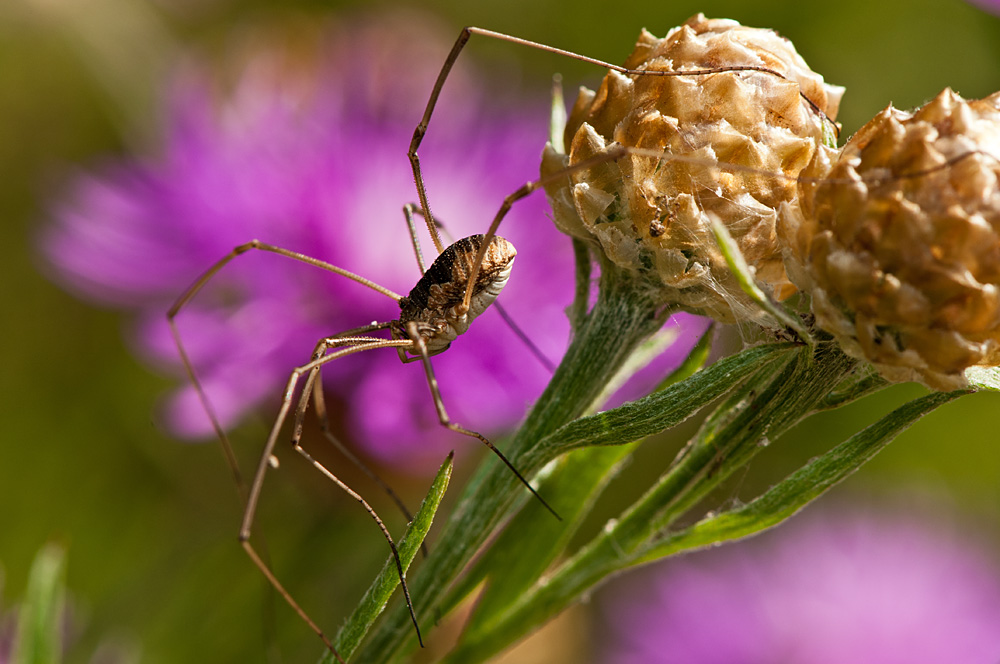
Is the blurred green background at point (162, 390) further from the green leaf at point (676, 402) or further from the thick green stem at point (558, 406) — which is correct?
the green leaf at point (676, 402)

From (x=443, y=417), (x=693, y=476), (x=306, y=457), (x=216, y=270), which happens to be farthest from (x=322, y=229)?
(x=693, y=476)

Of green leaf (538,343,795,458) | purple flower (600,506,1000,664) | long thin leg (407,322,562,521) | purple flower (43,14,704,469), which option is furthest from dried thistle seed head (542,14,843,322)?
purple flower (600,506,1000,664)

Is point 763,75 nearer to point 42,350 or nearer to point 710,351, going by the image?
point 710,351

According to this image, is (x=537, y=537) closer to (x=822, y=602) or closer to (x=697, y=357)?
(x=697, y=357)

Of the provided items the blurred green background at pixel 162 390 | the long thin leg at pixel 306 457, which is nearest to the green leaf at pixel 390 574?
the long thin leg at pixel 306 457

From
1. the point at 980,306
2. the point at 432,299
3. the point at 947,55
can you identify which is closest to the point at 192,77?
the point at 432,299

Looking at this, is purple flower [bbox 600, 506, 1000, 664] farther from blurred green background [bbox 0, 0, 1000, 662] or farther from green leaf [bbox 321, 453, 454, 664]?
green leaf [bbox 321, 453, 454, 664]
